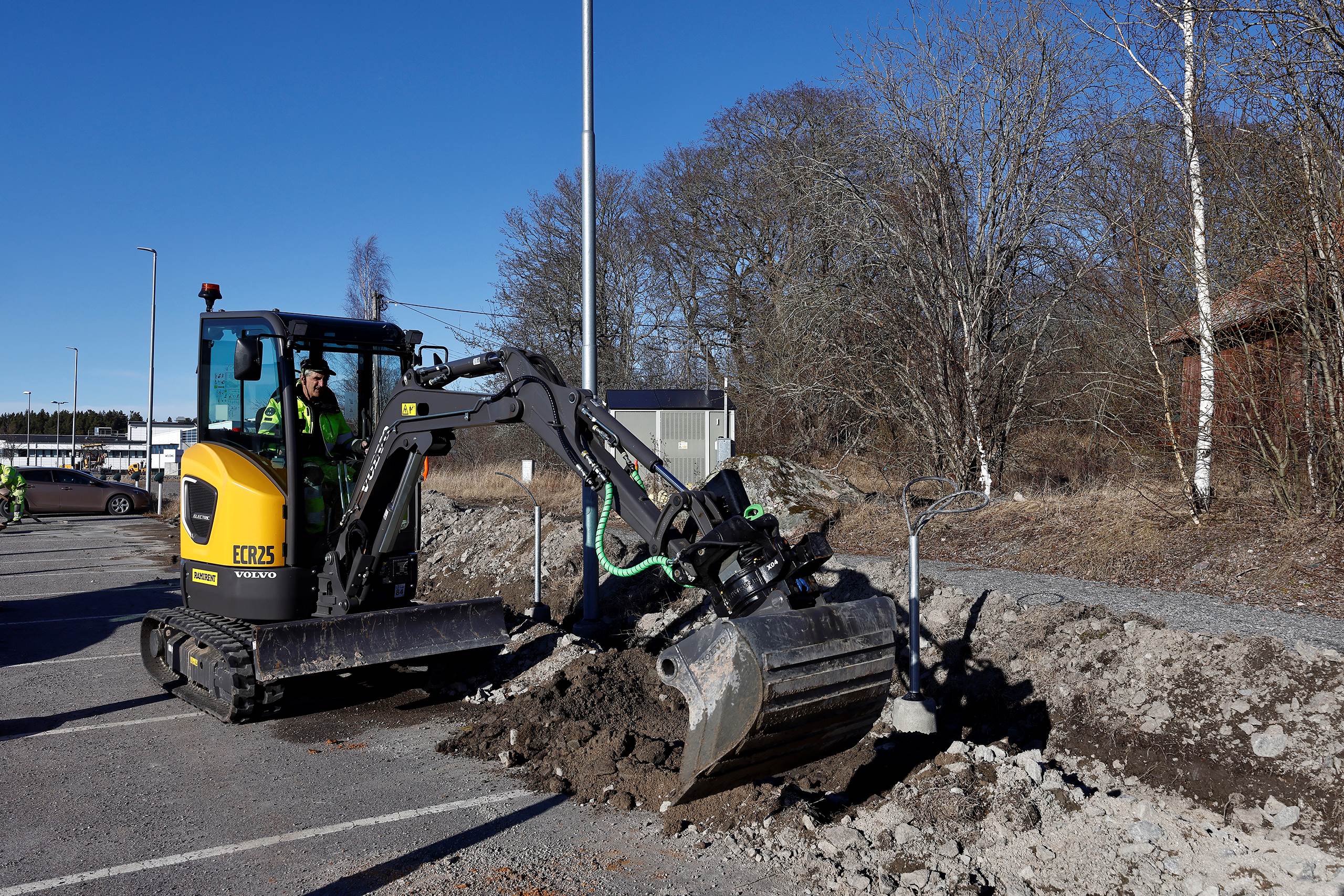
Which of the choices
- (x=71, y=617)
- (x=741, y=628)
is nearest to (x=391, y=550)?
(x=741, y=628)

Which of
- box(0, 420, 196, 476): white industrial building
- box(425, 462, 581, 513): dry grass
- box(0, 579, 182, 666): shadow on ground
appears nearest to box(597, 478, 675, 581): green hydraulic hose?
box(0, 579, 182, 666): shadow on ground

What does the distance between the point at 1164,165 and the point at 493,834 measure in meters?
10.3

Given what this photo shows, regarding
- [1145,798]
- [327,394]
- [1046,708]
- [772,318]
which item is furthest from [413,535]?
[772,318]

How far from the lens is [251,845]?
499 cm

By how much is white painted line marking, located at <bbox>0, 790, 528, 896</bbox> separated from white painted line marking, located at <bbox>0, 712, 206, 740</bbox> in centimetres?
280

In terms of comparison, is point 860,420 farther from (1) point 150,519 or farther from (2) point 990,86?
(1) point 150,519

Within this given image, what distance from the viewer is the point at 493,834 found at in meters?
5.07

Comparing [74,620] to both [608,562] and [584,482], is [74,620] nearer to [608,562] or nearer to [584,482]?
[584,482]

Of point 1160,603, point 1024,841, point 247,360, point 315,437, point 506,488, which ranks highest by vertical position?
point 247,360

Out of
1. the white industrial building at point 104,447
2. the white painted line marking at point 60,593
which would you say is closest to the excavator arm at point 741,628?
the white painted line marking at point 60,593

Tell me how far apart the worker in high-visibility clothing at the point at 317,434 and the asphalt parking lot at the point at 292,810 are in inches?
66.6

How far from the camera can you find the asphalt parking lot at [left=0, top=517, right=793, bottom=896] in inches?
180

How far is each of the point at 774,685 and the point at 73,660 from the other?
825 cm

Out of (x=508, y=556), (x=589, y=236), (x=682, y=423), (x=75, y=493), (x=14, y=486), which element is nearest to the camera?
(x=589, y=236)
